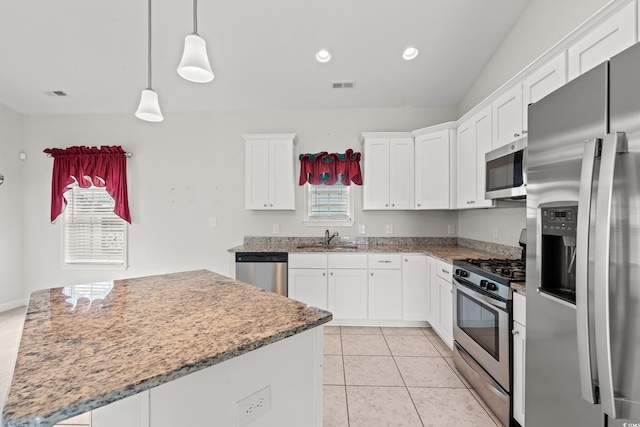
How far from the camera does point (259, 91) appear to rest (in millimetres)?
3725

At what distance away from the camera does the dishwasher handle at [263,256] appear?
3287 millimetres

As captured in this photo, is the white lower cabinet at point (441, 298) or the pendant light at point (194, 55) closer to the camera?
the pendant light at point (194, 55)

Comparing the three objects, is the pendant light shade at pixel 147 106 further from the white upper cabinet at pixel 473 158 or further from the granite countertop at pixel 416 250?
the white upper cabinet at pixel 473 158

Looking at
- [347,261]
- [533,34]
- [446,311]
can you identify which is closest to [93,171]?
[347,261]

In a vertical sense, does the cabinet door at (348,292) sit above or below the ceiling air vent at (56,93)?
below

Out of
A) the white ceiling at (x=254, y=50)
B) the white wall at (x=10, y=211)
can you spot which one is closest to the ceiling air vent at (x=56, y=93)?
the white ceiling at (x=254, y=50)

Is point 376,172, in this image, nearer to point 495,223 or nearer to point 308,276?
point 495,223

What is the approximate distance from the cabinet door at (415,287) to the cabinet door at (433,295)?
79mm

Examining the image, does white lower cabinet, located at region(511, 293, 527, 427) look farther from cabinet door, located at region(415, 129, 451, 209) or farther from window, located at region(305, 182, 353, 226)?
window, located at region(305, 182, 353, 226)

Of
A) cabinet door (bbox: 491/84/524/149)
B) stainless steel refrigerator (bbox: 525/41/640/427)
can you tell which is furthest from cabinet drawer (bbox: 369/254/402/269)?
stainless steel refrigerator (bbox: 525/41/640/427)

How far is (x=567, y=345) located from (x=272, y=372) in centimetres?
121

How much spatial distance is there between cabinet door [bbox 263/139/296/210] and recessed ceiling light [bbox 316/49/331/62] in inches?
40.9

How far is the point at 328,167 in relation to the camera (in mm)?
3865

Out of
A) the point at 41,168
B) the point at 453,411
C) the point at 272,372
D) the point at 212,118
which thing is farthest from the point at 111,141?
the point at 453,411
